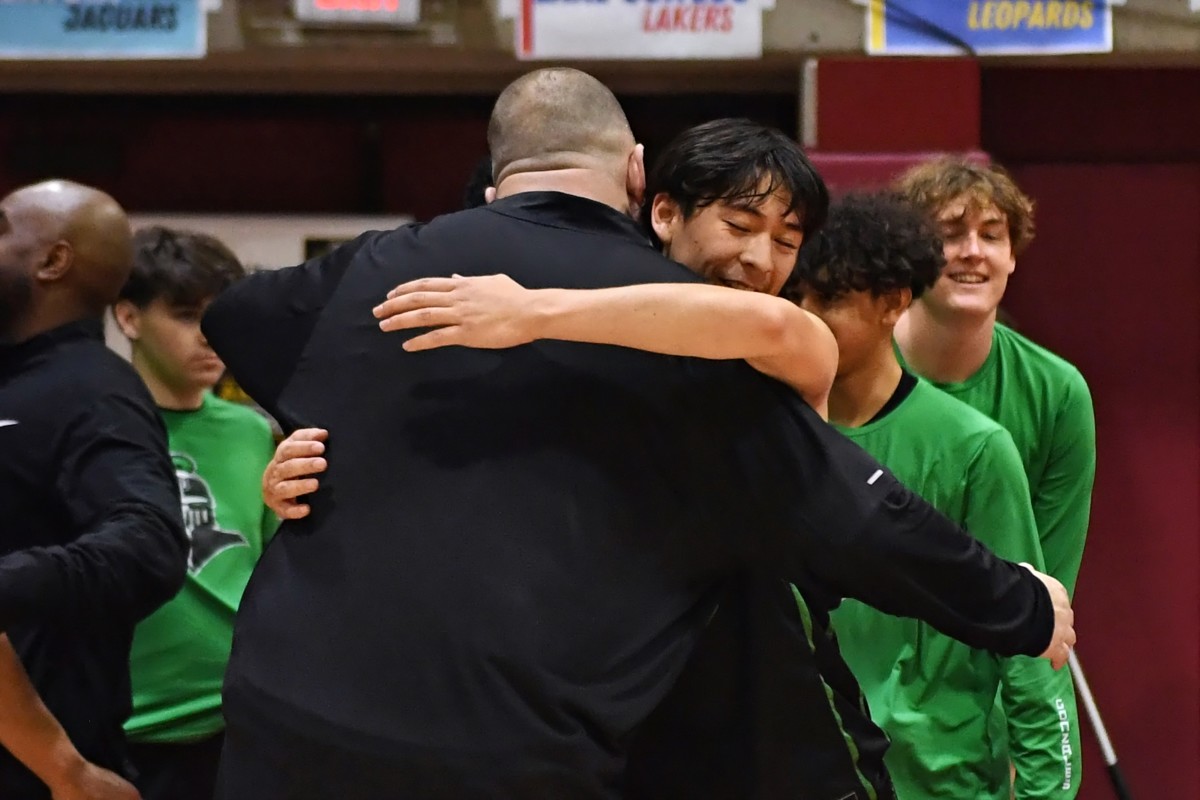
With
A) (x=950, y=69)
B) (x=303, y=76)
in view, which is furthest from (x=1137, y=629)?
(x=303, y=76)

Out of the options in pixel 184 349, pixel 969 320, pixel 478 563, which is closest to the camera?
pixel 478 563

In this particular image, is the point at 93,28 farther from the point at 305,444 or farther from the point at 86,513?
the point at 305,444

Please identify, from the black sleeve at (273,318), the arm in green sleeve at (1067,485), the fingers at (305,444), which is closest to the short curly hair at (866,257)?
the arm in green sleeve at (1067,485)

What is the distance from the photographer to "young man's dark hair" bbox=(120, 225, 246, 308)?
314cm

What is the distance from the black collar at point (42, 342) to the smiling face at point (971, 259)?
1.51m

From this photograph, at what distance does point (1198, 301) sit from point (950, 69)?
3.98 ft

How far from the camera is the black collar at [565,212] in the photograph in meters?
1.86

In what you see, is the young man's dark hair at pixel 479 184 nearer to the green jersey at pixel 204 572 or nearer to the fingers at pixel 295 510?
the green jersey at pixel 204 572

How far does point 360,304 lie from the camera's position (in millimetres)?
1838

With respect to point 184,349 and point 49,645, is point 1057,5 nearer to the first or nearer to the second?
point 184,349

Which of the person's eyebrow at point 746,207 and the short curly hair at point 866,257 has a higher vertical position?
the person's eyebrow at point 746,207

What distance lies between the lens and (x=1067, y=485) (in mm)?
2801

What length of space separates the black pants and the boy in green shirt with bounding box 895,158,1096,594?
1554 millimetres

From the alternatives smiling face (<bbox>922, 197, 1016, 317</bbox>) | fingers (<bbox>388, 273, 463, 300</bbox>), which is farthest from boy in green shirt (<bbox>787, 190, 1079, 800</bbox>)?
fingers (<bbox>388, 273, 463, 300</bbox>)
